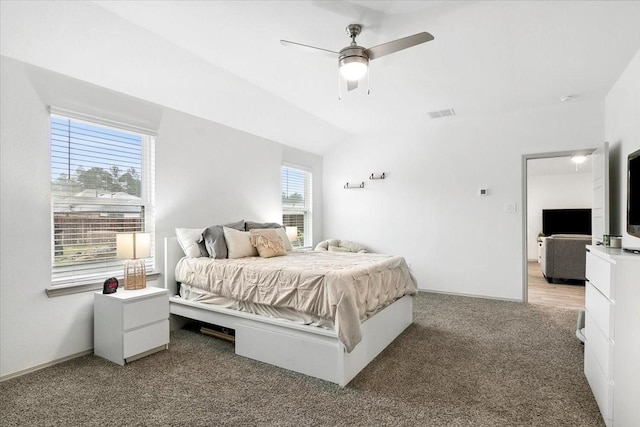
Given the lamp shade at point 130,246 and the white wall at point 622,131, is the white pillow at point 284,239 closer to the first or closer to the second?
the lamp shade at point 130,246

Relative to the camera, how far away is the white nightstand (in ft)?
8.83

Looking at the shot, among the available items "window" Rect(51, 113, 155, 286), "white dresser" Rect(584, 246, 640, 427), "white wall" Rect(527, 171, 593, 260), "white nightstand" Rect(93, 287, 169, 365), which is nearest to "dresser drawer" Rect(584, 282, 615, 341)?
"white dresser" Rect(584, 246, 640, 427)

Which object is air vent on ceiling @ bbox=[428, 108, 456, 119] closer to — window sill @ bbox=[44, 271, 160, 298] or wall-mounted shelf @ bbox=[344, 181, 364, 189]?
wall-mounted shelf @ bbox=[344, 181, 364, 189]

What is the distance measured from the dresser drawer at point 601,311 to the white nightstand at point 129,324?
3.20 m

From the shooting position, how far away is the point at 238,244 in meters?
3.62

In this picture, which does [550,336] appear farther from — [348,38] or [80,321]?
[80,321]

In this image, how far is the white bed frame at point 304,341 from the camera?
7.88 feet

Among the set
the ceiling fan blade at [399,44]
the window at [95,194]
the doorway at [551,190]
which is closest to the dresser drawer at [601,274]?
the ceiling fan blade at [399,44]

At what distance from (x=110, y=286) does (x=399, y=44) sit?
3.03m

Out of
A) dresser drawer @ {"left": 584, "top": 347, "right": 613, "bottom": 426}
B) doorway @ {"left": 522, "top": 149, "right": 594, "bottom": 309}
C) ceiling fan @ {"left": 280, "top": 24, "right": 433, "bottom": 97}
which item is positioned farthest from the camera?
doorway @ {"left": 522, "top": 149, "right": 594, "bottom": 309}

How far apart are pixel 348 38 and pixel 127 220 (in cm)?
271

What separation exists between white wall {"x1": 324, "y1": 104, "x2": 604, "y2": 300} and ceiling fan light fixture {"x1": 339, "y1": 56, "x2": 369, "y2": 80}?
3.05 meters

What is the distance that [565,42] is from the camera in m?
2.76

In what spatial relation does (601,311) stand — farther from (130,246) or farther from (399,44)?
(130,246)
